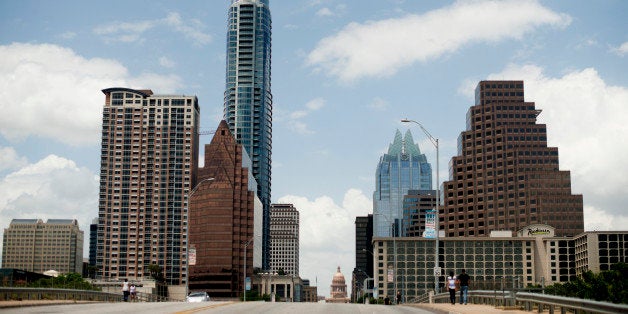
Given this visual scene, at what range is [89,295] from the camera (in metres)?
48.1

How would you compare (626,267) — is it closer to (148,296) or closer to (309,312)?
(148,296)

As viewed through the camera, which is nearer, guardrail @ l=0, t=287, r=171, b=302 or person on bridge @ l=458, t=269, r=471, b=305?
guardrail @ l=0, t=287, r=171, b=302

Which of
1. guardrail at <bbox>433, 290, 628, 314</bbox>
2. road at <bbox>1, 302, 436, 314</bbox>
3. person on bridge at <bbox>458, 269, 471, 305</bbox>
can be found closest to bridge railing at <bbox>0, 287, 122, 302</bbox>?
road at <bbox>1, 302, 436, 314</bbox>

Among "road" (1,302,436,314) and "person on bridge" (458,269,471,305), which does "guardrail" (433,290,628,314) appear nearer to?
"person on bridge" (458,269,471,305)

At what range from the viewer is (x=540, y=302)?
28906 millimetres

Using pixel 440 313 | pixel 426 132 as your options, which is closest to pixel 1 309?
pixel 440 313

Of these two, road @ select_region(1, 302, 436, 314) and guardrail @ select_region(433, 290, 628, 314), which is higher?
guardrail @ select_region(433, 290, 628, 314)

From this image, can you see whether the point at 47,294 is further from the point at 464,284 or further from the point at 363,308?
the point at 464,284

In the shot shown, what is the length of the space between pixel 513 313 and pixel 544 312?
128cm

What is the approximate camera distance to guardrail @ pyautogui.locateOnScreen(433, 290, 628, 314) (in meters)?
21.3

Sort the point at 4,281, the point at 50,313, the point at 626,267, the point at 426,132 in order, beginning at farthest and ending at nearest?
1. the point at 626,267
2. the point at 426,132
3. the point at 4,281
4. the point at 50,313

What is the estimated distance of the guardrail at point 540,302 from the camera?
70.0 ft

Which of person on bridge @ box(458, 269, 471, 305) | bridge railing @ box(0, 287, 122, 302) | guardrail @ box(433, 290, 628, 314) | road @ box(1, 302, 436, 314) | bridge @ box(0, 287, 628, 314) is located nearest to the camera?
guardrail @ box(433, 290, 628, 314)

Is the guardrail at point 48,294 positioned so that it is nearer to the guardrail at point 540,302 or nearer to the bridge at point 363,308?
the bridge at point 363,308
